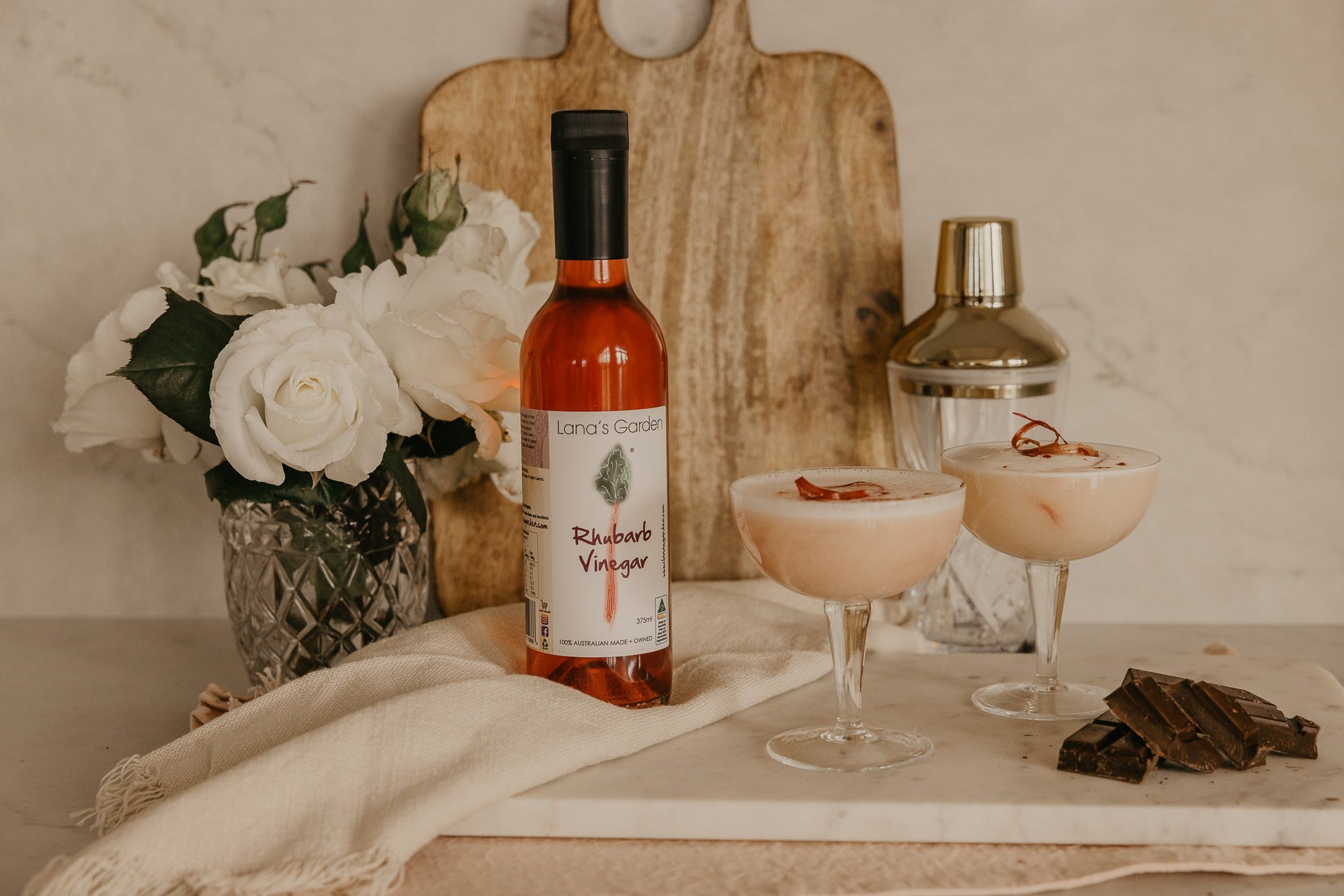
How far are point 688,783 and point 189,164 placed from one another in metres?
0.86

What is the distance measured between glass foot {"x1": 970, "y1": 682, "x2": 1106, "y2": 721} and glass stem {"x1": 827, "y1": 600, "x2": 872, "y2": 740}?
12 centimetres

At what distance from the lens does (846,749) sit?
81 cm

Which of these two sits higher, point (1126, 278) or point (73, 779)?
point (1126, 278)

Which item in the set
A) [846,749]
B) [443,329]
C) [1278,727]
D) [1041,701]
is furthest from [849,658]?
[443,329]

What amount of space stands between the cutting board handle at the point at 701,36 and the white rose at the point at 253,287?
364mm

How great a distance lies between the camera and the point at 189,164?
4.08ft

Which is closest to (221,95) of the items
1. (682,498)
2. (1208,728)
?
(682,498)

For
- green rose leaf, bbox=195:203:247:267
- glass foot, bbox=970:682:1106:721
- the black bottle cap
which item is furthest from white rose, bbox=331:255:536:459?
glass foot, bbox=970:682:1106:721

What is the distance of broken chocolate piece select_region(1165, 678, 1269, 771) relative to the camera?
0.76m

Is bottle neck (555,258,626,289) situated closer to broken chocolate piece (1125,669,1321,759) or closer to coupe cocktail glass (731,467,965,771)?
coupe cocktail glass (731,467,965,771)

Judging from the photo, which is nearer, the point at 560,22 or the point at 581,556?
the point at 581,556

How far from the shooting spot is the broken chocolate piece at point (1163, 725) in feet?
2.46

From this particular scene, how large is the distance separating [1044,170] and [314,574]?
2.61 feet

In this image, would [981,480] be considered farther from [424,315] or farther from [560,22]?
[560,22]
